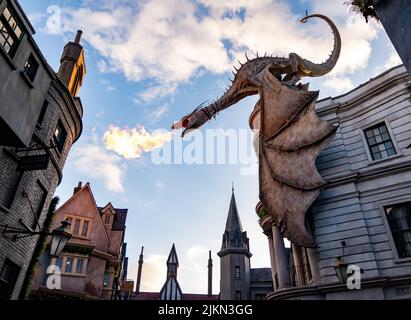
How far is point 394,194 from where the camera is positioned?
13391 mm

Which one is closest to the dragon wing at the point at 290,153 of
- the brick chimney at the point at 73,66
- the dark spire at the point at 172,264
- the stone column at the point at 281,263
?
the stone column at the point at 281,263

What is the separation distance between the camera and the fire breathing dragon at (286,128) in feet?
44.4

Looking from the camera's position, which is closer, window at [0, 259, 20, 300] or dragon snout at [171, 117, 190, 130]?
window at [0, 259, 20, 300]

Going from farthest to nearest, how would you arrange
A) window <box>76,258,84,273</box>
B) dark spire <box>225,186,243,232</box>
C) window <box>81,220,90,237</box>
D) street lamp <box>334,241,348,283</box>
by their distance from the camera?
dark spire <box>225,186,243,232</box> < window <box>81,220,90,237</box> < window <box>76,258,84,273</box> < street lamp <box>334,241,348,283</box>

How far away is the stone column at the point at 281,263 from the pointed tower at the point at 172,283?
41675 mm

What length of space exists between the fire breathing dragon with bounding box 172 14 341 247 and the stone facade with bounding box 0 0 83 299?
636cm

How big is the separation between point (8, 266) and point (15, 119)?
5.94 meters

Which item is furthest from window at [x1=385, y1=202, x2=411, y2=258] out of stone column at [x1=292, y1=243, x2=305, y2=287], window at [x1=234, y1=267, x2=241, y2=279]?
window at [x1=234, y1=267, x2=241, y2=279]

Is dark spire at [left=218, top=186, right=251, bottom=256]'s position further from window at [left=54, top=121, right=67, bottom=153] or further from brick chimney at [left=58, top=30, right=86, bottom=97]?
window at [left=54, top=121, right=67, bottom=153]

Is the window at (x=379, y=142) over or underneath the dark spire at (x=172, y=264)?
underneath

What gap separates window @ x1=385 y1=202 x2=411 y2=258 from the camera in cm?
1245

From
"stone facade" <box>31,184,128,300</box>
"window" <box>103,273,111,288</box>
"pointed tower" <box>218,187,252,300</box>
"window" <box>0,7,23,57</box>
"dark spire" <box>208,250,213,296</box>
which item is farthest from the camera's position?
"dark spire" <box>208,250,213,296</box>

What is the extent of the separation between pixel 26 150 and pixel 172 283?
2110 inches

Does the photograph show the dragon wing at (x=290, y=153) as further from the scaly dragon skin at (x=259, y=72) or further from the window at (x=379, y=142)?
the window at (x=379, y=142)
